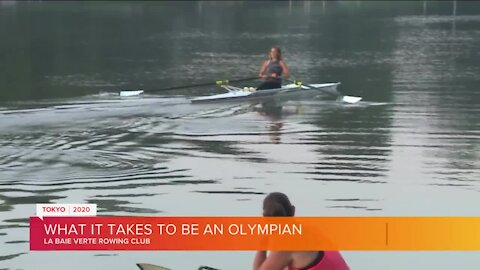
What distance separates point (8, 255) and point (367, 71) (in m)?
29.3

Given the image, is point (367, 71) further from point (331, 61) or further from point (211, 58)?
point (211, 58)

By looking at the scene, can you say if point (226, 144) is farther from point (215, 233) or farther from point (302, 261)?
point (302, 261)

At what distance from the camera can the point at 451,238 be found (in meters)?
10.5

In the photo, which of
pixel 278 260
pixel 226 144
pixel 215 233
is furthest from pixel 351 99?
pixel 278 260

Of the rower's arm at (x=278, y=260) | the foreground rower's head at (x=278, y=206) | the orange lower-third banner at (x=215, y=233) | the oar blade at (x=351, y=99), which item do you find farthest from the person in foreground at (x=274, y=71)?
the rower's arm at (x=278, y=260)

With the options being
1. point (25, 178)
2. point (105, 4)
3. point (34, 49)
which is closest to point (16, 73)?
point (34, 49)

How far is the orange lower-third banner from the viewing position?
31.8 feet
